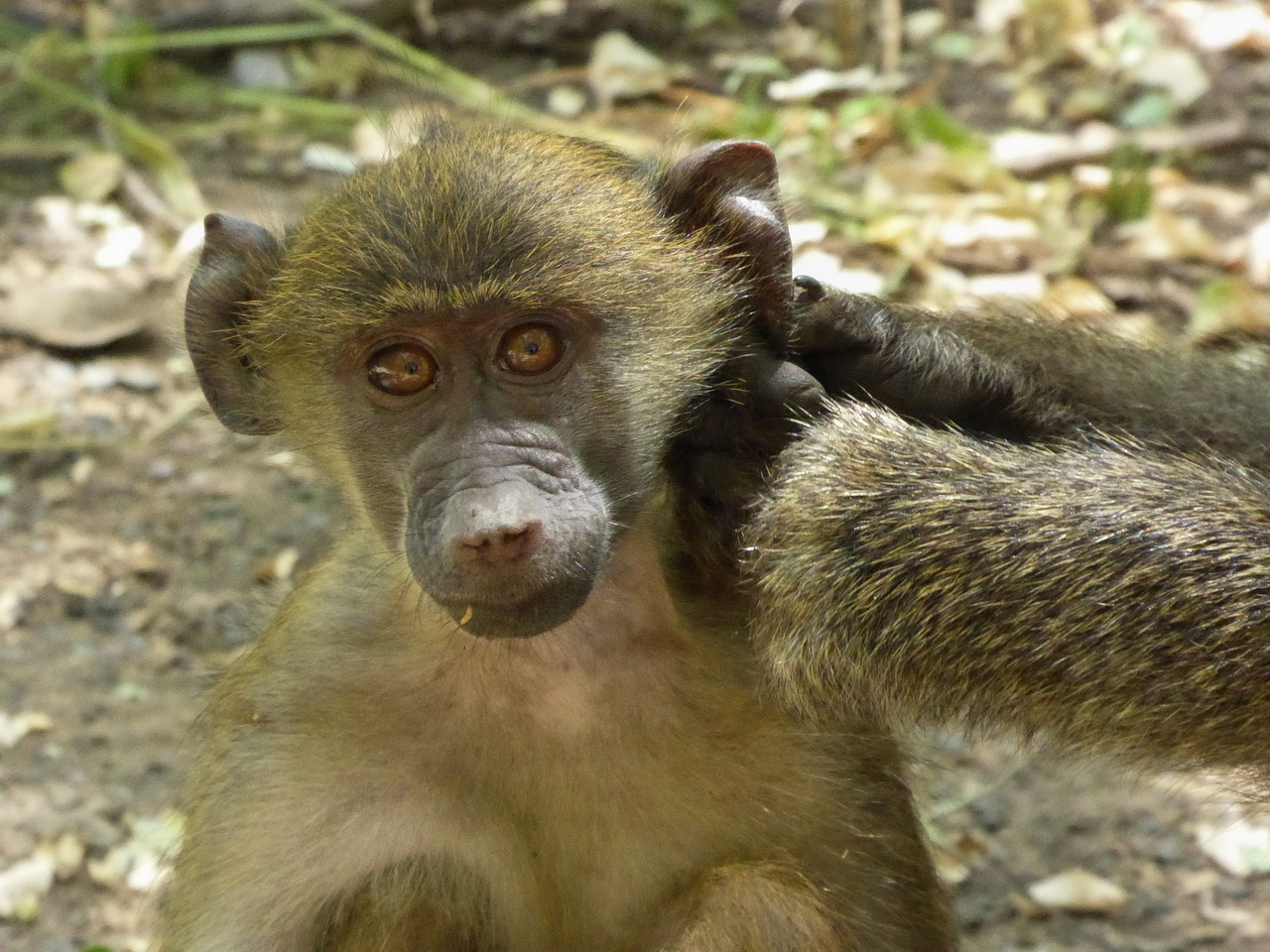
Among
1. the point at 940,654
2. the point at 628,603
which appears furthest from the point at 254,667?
the point at 940,654

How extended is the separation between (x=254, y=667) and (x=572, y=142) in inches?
46.4

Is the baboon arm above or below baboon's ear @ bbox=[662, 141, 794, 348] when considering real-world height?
below

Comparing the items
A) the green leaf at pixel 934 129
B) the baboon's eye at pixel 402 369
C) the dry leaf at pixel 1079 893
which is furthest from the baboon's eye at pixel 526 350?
the green leaf at pixel 934 129

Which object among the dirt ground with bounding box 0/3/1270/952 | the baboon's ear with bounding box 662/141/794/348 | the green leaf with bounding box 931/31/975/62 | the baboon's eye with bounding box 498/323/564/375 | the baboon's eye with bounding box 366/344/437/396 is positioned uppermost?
the baboon's ear with bounding box 662/141/794/348

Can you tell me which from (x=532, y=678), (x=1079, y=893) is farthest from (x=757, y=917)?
(x=1079, y=893)

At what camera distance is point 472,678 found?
10.6 feet

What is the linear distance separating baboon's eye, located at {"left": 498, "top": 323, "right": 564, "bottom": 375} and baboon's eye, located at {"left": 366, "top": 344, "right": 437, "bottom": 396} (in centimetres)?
13

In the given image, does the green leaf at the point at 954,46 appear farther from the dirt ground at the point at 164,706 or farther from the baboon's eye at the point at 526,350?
the baboon's eye at the point at 526,350

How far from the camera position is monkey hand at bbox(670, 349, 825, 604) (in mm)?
2979

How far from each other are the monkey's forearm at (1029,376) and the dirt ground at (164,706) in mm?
697

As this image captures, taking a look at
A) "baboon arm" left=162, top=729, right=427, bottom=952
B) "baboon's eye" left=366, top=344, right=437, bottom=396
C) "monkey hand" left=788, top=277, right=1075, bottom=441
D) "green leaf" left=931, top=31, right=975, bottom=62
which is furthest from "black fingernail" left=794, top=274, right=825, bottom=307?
"green leaf" left=931, top=31, right=975, bottom=62

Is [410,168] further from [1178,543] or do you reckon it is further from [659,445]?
[1178,543]

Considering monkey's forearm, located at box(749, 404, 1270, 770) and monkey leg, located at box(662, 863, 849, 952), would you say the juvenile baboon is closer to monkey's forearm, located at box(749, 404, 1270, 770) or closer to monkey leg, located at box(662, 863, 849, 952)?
monkey leg, located at box(662, 863, 849, 952)

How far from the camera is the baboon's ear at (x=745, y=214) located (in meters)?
3.08
